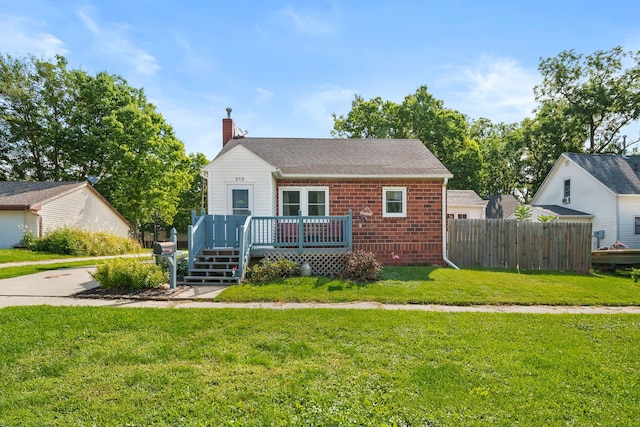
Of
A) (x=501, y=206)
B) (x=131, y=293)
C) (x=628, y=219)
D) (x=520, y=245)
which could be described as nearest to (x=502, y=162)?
(x=501, y=206)

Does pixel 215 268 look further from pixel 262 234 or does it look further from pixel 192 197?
pixel 192 197

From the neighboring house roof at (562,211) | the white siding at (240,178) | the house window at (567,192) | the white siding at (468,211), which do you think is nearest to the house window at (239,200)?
the white siding at (240,178)

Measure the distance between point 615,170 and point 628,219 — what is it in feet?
12.5

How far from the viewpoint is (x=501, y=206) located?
30609mm

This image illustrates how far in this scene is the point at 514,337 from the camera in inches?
197

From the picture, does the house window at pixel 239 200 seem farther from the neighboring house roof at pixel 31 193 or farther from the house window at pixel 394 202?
the neighboring house roof at pixel 31 193

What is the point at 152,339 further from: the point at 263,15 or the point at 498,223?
the point at 498,223

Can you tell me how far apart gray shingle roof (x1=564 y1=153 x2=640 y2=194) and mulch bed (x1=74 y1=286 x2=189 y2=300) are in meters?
23.3

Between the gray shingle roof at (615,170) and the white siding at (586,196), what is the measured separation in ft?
1.24

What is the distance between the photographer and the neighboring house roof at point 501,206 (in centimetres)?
2966

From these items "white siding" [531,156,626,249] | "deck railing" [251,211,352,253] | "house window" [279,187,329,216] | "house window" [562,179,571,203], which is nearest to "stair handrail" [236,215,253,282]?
"deck railing" [251,211,352,253]

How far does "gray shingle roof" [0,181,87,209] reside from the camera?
19188 millimetres

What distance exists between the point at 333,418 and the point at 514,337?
3494mm

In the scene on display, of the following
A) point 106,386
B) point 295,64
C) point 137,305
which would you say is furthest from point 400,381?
point 295,64
